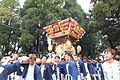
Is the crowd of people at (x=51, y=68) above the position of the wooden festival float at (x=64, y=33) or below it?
below

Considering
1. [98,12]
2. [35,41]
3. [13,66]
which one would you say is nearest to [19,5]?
[35,41]

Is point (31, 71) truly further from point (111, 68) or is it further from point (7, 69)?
point (111, 68)

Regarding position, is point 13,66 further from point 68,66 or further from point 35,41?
point 35,41

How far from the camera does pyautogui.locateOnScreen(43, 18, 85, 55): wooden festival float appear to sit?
1412 cm

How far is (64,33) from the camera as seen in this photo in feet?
47.2

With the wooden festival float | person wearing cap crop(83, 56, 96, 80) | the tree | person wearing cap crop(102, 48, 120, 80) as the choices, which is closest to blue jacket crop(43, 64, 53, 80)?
person wearing cap crop(83, 56, 96, 80)

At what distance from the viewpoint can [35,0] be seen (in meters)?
20.3

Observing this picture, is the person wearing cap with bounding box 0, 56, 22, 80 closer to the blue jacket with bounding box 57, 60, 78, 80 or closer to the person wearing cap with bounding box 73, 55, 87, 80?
the blue jacket with bounding box 57, 60, 78, 80

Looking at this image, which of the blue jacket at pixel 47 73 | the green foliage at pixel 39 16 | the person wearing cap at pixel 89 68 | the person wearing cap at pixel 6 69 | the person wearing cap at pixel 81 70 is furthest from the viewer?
the green foliage at pixel 39 16

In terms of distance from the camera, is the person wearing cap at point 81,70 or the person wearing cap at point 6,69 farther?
the person wearing cap at point 81,70

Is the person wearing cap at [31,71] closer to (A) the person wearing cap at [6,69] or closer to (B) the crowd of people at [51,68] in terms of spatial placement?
(B) the crowd of people at [51,68]

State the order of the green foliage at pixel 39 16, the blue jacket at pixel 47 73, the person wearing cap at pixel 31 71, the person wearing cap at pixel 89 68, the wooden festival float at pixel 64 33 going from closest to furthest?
the person wearing cap at pixel 31 71, the blue jacket at pixel 47 73, the person wearing cap at pixel 89 68, the wooden festival float at pixel 64 33, the green foliage at pixel 39 16

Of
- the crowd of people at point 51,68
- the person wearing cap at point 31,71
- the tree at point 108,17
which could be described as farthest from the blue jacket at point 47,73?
the tree at point 108,17

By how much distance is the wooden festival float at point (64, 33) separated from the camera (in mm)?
14125
